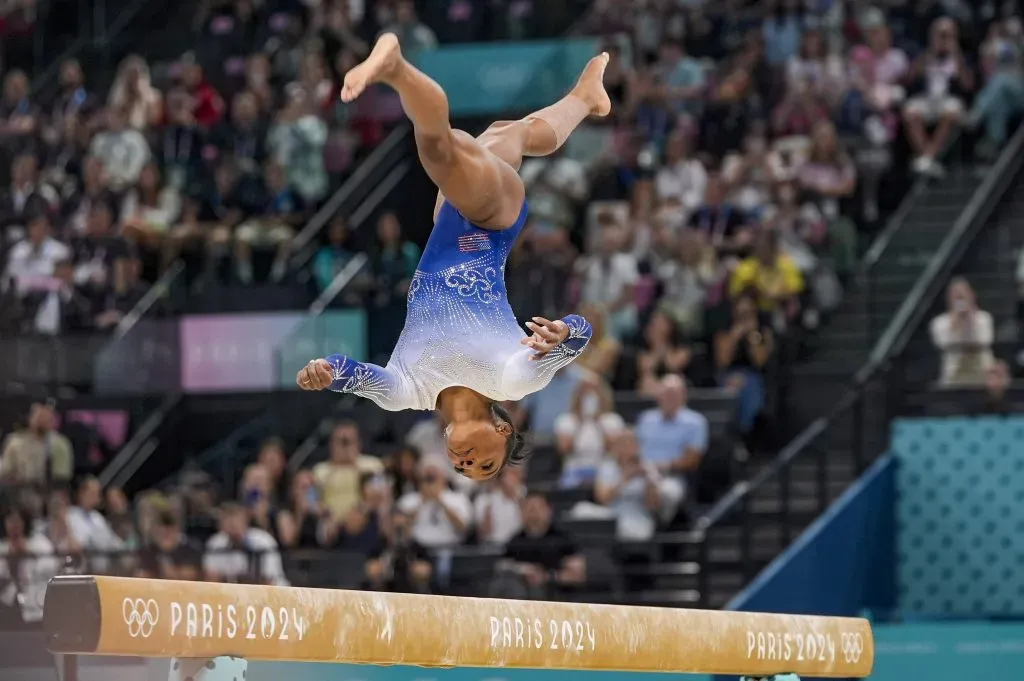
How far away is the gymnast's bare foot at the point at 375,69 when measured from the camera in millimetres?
6723

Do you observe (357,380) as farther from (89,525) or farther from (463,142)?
(89,525)

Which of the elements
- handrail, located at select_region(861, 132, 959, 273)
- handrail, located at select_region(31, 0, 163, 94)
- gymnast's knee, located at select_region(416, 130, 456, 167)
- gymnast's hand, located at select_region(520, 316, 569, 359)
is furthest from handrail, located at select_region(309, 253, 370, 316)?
gymnast's hand, located at select_region(520, 316, 569, 359)

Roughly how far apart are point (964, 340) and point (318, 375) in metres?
8.44

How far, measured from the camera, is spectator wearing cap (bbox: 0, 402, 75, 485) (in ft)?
49.2

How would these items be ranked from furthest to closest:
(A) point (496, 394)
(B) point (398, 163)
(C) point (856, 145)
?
(B) point (398, 163), (C) point (856, 145), (A) point (496, 394)

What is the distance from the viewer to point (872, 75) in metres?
17.4

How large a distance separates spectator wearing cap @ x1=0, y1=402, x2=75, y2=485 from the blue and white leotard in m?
7.66

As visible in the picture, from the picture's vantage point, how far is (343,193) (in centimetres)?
1878

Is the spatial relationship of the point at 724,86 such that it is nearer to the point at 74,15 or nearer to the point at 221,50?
the point at 221,50

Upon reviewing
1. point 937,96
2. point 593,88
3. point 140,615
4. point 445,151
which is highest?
point 937,96

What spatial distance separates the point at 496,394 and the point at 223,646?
1.66 metres

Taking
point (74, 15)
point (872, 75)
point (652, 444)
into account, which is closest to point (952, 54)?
point (872, 75)

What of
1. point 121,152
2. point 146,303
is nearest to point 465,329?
point 146,303

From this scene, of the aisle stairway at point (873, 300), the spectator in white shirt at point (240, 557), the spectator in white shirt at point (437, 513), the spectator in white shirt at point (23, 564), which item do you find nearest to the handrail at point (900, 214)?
the aisle stairway at point (873, 300)
